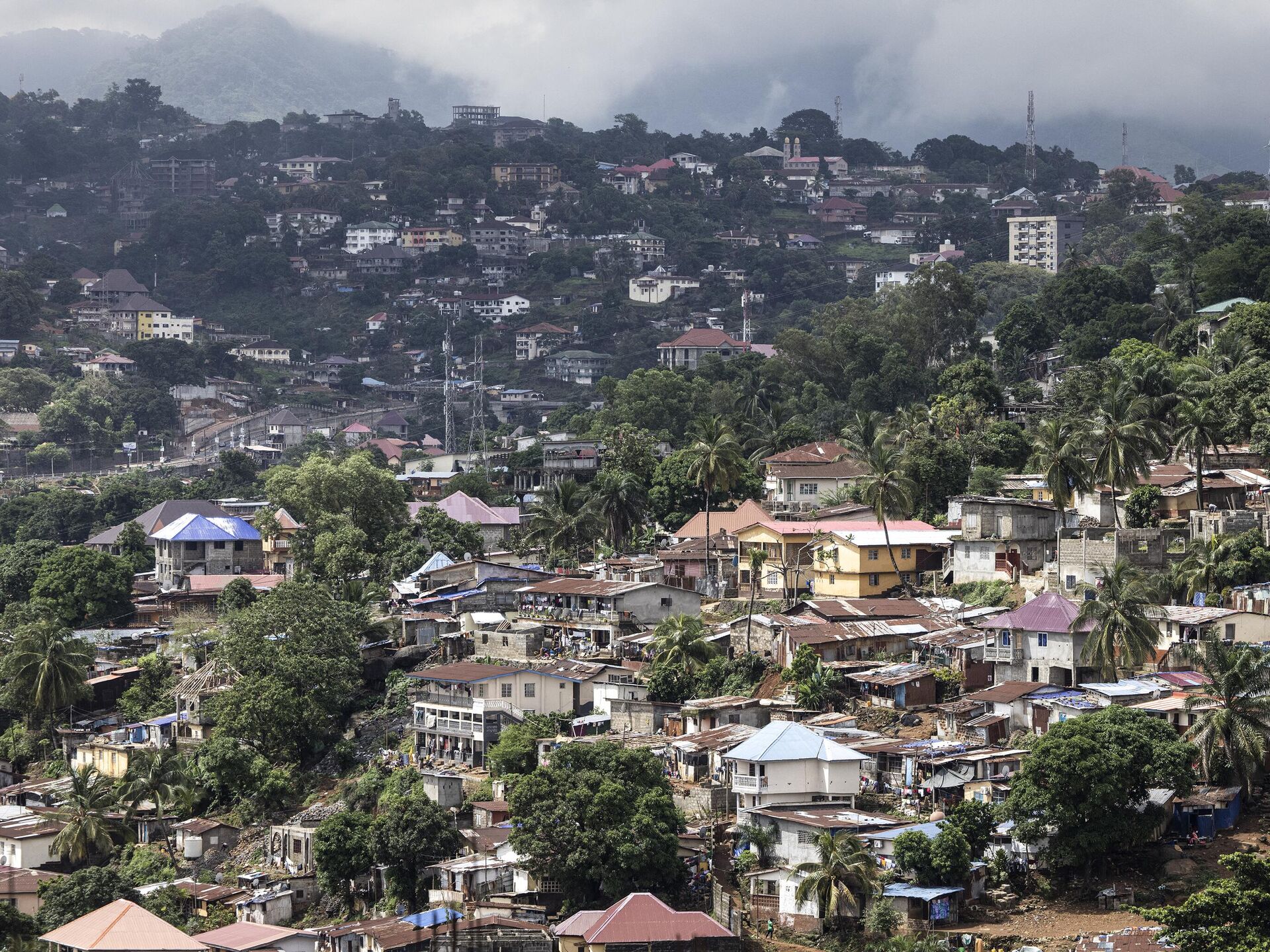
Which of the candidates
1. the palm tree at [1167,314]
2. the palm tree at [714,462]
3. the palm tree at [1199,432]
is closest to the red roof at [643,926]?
the palm tree at [714,462]

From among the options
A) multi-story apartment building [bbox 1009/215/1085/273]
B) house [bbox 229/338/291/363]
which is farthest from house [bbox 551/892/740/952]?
house [bbox 229/338/291/363]

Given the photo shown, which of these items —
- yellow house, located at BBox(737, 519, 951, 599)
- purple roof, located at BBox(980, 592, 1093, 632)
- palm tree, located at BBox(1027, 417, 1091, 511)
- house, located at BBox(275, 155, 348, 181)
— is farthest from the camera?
house, located at BBox(275, 155, 348, 181)

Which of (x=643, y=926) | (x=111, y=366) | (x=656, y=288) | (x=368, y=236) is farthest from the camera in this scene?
(x=368, y=236)

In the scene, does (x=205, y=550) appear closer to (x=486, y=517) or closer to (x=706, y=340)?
(x=486, y=517)

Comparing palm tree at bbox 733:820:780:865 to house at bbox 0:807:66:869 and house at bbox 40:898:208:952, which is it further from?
house at bbox 0:807:66:869

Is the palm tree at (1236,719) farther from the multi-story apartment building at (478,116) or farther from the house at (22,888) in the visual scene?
the multi-story apartment building at (478,116)

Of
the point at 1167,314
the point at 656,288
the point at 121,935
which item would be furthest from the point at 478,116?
the point at 121,935
